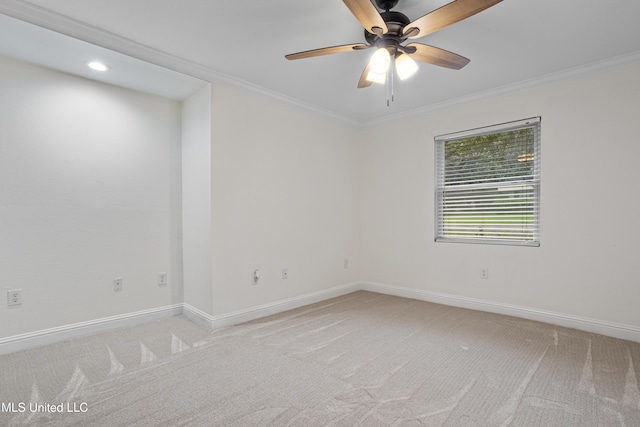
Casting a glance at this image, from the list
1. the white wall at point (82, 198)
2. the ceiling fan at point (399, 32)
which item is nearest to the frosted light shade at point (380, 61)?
the ceiling fan at point (399, 32)

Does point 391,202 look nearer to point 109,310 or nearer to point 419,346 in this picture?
point 419,346

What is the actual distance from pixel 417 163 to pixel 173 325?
3.30 meters

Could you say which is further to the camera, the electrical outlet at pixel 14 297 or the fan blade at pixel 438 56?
the electrical outlet at pixel 14 297

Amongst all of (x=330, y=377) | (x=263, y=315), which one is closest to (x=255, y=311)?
(x=263, y=315)

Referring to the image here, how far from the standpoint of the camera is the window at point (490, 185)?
3.28 meters

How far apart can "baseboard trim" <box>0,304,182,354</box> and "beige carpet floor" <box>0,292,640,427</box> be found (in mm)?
104

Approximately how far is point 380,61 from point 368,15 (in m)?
0.37

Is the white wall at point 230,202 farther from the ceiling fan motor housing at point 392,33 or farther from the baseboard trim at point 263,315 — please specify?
the ceiling fan motor housing at point 392,33

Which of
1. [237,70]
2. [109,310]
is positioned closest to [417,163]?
[237,70]

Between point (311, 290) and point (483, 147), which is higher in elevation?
point (483, 147)

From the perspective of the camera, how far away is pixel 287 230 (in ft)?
12.1

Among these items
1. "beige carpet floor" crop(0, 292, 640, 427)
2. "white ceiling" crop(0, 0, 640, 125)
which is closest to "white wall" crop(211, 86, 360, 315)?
"white ceiling" crop(0, 0, 640, 125)

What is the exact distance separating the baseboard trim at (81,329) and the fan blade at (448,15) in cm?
331

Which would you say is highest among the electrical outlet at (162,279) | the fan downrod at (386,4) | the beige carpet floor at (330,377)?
the fan downrod at (386,4)
